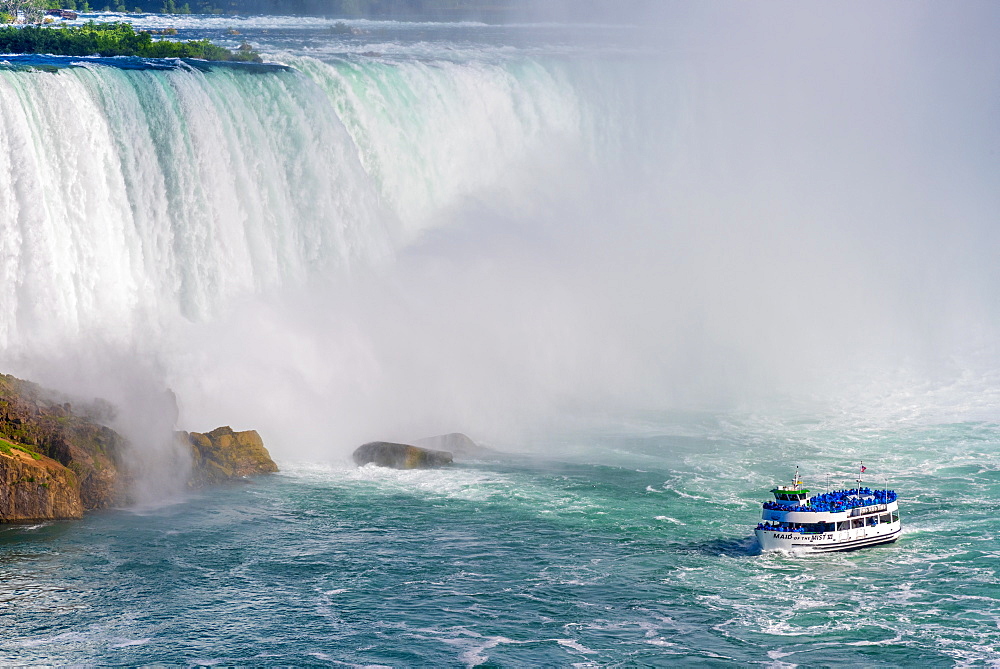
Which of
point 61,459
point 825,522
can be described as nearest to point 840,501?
point 825,522

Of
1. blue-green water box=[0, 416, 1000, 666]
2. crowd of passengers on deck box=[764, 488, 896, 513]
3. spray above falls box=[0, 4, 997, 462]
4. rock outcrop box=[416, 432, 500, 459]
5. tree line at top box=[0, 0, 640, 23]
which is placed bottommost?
blue-green water box=[0, 416, 1000, 666]

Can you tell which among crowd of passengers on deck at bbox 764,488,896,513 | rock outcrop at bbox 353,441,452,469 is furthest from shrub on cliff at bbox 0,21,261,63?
crowd of passengers on deck at bbox 764,488,896,513

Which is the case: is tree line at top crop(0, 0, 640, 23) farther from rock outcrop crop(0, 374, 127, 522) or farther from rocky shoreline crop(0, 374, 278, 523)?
rock outcrop crop(0, 374, 127, 522)

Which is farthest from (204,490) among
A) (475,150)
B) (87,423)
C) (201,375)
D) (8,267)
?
(475,150)

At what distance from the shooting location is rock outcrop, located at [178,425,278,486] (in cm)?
3394

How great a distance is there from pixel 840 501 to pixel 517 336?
19.9 m

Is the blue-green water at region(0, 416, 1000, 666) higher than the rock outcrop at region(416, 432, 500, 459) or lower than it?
lower

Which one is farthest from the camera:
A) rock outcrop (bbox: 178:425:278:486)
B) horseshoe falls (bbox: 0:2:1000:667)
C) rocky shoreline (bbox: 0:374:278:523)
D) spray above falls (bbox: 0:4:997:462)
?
spray above falls (bbox: 0:4:997:462)

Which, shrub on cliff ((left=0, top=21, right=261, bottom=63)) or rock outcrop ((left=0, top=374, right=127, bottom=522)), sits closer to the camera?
rock outcrop ((left=0, top=374, right=127, bottom=522))

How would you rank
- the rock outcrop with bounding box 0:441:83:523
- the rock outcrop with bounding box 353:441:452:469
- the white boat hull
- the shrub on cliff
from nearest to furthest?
the white boat hull, the rock outcrop with bounding box 0:441:83:523, the rock outcrop with bounding box 353:441:452:469, the shrub on cliff

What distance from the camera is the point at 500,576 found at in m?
27.7

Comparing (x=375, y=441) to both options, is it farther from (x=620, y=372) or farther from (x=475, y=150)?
(x=475, y=150)

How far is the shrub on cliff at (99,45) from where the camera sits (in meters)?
51.7

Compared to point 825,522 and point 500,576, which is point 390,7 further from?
point 500,576
